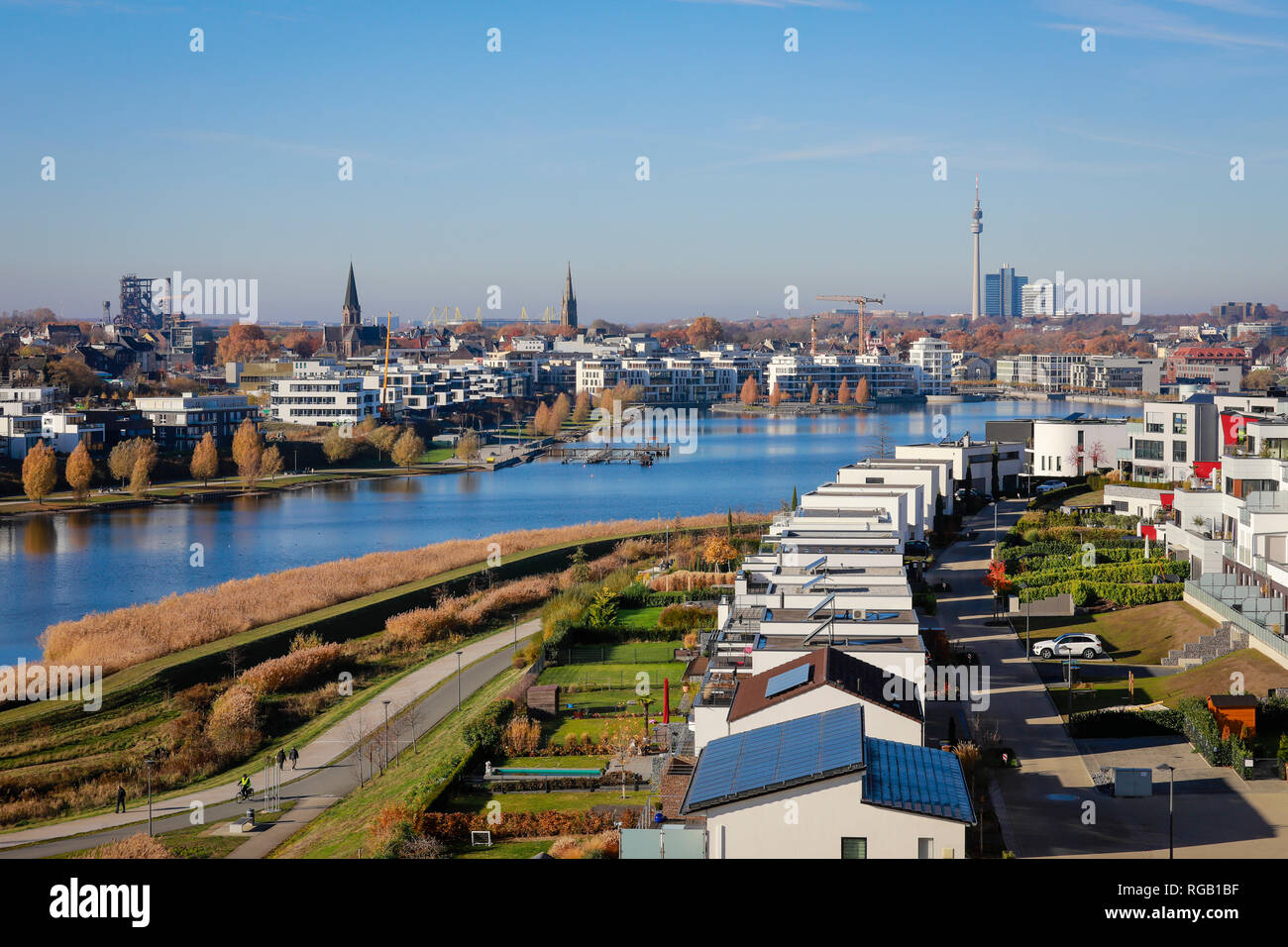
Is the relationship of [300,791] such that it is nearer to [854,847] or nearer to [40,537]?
[854,847]

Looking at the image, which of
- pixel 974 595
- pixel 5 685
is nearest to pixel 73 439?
pixel 5 685

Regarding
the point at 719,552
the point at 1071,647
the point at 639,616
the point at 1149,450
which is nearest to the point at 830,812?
the point at 1071,647

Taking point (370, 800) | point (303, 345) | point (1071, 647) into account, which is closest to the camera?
point (370, 800)

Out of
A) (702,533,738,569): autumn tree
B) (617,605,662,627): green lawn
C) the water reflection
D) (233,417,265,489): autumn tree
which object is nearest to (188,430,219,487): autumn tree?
(233,417,265,489): autumn tree

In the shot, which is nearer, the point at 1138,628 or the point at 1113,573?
the point at 1138,628

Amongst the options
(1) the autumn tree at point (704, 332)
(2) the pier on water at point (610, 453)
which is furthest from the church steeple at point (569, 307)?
(2) the pier on water at point (610, 453)

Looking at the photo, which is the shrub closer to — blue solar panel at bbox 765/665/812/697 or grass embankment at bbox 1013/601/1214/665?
blue solar panel at bbox 765/665/812/697

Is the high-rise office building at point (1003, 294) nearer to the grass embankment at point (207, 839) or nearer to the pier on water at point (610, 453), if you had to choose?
the pier on water at point (610, 453)
